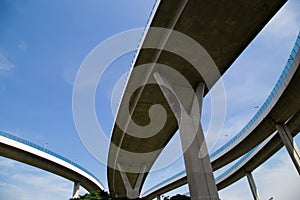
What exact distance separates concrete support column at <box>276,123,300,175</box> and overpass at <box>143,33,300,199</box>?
24 centimetres

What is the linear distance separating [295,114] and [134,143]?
2110 cm

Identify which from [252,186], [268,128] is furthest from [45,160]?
[252,186]

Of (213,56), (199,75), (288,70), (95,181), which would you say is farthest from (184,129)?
(95,181)

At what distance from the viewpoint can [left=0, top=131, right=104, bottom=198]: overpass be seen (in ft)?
81.6

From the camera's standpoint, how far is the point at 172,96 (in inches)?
727

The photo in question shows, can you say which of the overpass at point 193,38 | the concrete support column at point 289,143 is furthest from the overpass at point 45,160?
the concrete support column at point 289,143

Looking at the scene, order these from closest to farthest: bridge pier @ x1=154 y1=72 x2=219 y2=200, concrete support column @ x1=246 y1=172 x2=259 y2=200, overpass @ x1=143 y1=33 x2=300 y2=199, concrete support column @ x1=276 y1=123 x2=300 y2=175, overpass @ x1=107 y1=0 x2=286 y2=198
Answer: overpass @ x1=107 y1=0 x2=286 y2=198 < bridge pier @ x1=154 y1=72 x2=219 y2=200 < overpass @ x1=143 y1=33 x2=300 y2=199 < concrete support column @ x1=276 y1=123 x2=300 y2=175 < concrete support column @ x1=246 y1=172 x2=259 y2=200

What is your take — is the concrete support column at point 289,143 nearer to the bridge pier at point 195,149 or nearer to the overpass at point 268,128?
the overpass at point 268,128

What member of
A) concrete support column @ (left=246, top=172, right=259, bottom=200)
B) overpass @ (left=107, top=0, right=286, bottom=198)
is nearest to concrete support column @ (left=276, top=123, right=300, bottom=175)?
overpass @ (left=107, top=0, right=286, bottom=198)

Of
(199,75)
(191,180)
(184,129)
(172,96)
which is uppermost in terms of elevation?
(199,75)

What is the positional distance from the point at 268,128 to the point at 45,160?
30.6 metres

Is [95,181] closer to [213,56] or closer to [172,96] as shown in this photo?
[172,96]

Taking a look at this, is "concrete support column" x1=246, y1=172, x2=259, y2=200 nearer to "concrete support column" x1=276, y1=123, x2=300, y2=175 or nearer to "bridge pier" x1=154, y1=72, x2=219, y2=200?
"concrete support column" x1=276, y1=123, x2=300, y2=175

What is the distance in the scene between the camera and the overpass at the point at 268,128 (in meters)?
19.8
